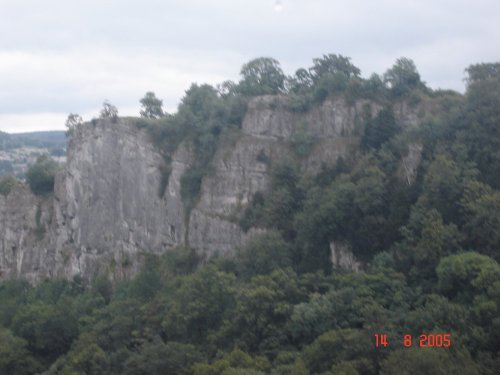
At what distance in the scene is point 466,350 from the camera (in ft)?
73.3

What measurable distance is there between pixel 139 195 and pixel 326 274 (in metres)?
14.2

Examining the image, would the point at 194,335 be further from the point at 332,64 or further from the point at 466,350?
the point at 332,64

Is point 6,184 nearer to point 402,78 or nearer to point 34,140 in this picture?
point 402,78

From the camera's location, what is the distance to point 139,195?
42500 mm

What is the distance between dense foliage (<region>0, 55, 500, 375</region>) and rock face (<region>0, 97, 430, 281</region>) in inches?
34.2

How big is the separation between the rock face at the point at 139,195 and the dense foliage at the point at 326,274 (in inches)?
34.2

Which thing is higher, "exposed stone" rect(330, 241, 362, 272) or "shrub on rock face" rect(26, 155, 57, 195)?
"shrub on rock face" rect(26, 155, 57, 195)

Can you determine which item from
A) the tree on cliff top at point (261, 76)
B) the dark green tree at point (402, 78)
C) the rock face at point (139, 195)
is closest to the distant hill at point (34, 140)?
the rock face at point (139, 195)

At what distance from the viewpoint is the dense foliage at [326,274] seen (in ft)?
81.3

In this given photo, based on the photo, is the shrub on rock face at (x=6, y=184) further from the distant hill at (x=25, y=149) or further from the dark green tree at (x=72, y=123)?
the distant hill at (x=25, y=149)

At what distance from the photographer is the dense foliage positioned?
24766 millimetres

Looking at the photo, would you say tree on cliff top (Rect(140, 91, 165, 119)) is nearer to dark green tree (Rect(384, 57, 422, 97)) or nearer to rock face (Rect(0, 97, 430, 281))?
rock face (Rect(0, 97, 430, 281))
